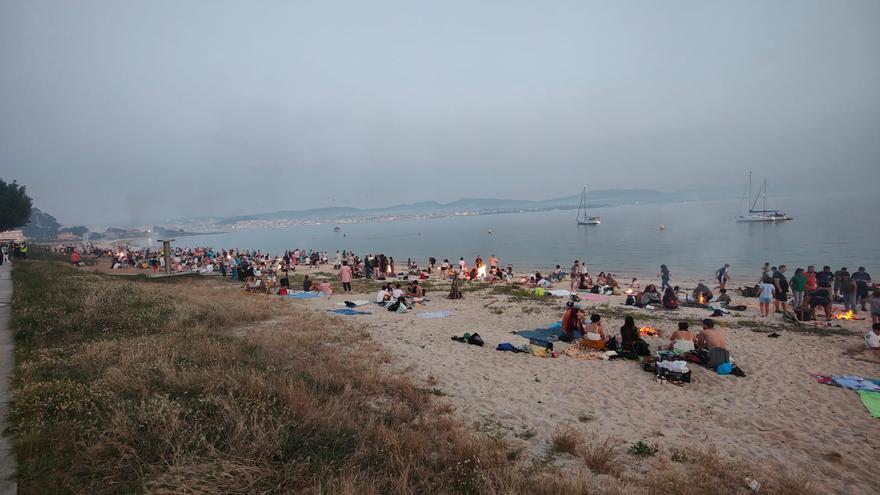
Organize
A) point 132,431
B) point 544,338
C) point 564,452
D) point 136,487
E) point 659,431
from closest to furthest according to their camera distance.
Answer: point 136,487
point 132,431
point 564,452
point 659,431
point 544,338

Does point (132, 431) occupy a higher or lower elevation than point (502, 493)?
higher

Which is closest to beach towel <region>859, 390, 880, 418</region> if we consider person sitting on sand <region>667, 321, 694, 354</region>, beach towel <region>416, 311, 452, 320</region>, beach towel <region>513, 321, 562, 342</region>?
person sitting on sand <region>667, 321, 694, 354</region>

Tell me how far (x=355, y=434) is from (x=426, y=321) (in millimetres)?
8253

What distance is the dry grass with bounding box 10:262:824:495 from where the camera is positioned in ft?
11.2

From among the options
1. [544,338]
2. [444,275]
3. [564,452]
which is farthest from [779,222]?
[564,452]

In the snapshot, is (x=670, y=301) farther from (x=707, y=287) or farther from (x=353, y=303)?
(x=353, y=303)

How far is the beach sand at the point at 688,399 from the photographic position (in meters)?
5.22

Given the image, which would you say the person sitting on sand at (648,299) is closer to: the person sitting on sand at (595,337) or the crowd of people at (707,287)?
the crowd of people at (707,287)

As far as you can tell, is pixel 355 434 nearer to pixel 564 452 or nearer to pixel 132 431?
pixel 132 431

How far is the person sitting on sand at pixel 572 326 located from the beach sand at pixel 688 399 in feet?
3.84

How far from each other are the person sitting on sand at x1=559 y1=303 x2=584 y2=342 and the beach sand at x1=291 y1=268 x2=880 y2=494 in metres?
1.17

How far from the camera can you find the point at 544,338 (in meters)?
10.5

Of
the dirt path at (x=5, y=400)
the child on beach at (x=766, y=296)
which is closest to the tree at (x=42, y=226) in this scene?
the dirt path at (x=5, y=400)

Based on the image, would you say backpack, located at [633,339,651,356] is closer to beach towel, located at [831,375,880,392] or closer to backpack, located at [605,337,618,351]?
backpack, located at [605,337,618,351]
